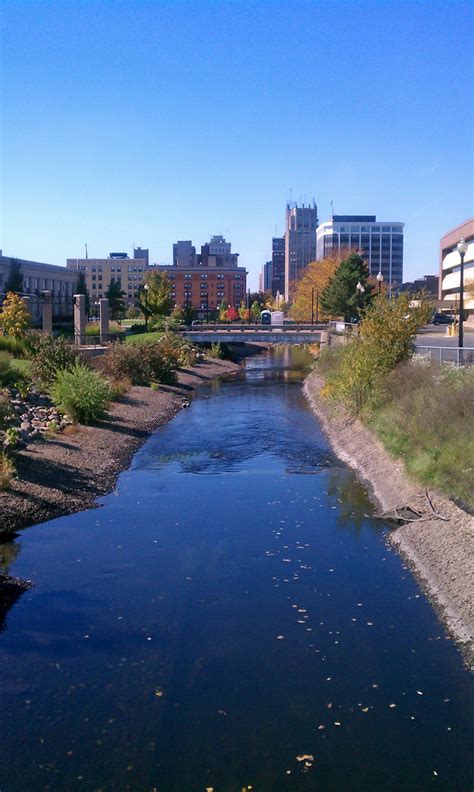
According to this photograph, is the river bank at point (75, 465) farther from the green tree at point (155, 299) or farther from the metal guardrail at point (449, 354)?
the green tree at point (155, 299)

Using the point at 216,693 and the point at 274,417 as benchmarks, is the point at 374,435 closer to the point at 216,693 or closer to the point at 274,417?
the point at 274,417

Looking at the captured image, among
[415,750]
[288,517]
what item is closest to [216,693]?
[415,750]

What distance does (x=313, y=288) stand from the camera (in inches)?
3583

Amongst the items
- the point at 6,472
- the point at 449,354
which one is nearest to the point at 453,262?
the point at 449,354

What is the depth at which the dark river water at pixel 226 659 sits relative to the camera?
972 centimetres

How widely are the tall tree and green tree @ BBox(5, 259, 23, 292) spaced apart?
Result: 3163cm

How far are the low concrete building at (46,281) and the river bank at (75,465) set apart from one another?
2123 inches

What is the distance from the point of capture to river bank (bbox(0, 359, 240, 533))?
20.0 m

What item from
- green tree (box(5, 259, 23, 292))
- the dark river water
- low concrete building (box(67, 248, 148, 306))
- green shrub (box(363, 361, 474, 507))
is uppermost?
low concrete building (box(67, 248, 148, 306))

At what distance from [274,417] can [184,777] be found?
1142 inches

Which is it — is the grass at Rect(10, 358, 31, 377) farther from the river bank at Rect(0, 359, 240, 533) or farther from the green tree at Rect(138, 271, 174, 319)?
the green tree at Rect(138, 271, 174, 319)

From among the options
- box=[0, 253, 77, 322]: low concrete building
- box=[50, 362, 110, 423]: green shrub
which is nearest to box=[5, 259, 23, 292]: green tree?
box=[0, 253, 77, 322]: low concrete building

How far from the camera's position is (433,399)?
902 inches

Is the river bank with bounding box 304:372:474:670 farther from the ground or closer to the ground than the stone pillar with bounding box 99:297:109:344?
closer to the ground
